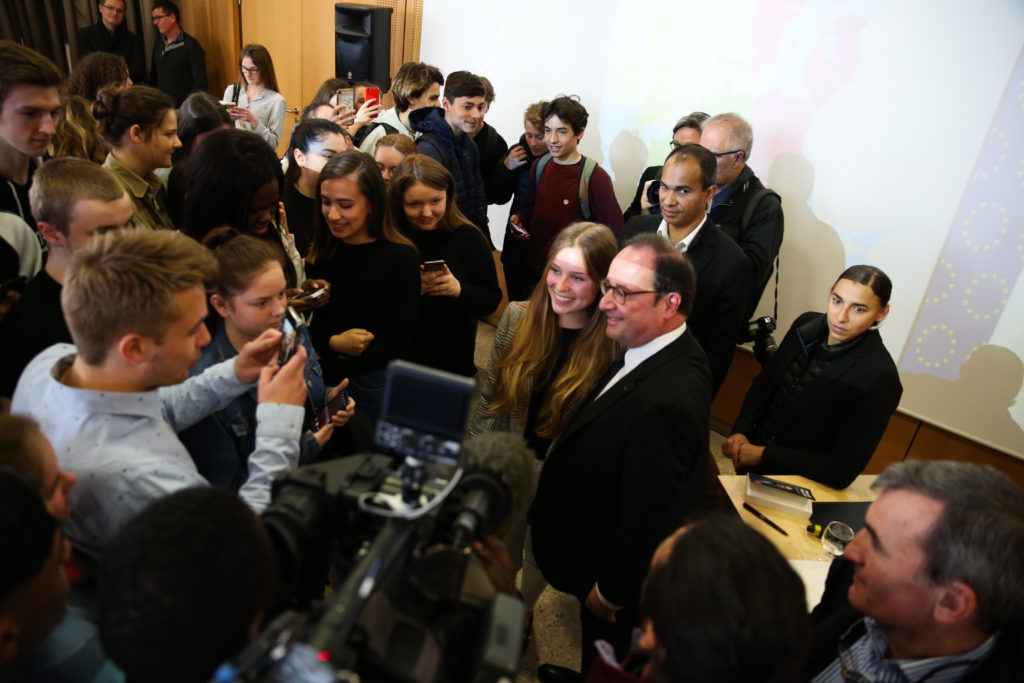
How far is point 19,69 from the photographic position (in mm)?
1832

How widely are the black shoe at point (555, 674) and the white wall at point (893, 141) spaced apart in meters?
2.41

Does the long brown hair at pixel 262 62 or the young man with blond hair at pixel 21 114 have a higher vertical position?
the long brown hair at pixel 262 62

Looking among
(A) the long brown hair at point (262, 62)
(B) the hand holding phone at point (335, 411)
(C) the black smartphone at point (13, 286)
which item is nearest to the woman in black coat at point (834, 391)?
(B) the hand holding phone at point (335, 411)

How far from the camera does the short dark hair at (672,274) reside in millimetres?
1688

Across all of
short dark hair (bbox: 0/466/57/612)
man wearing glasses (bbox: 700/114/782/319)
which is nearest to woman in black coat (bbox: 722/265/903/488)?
man wearing glasses (bbox: 700/114/782/319)

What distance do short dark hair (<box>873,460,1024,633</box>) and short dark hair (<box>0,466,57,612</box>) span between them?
1418mm

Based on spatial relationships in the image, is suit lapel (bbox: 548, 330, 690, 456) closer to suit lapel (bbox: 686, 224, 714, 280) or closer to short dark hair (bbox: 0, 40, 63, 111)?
suit lapel (bbox: 686, 224, 714, 280)

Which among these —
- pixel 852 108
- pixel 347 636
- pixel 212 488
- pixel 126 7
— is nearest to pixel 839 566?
pixel 347 636

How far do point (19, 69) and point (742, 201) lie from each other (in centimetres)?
319

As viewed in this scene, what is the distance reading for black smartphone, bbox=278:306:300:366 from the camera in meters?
1.46

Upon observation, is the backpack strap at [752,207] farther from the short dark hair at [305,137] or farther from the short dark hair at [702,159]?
the short dark hair at [305,137]

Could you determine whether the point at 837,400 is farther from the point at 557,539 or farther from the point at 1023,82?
the point at 1023,82

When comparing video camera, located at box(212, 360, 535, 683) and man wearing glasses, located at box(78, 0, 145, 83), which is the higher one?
man wearing glasses, located at box(78, 0, 145, 83)

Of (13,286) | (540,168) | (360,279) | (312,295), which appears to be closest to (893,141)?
(540,168)
